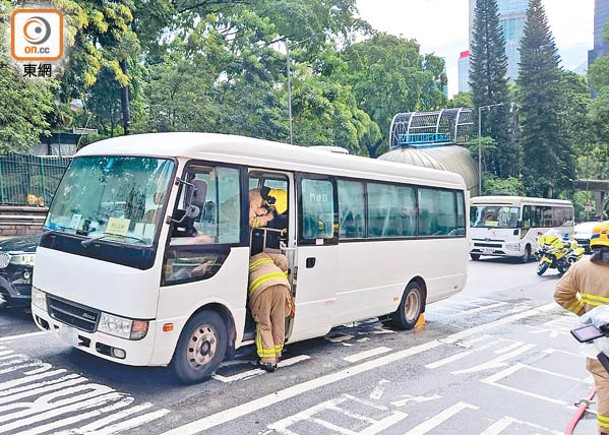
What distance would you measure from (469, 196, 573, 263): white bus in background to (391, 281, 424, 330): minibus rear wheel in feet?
42.7

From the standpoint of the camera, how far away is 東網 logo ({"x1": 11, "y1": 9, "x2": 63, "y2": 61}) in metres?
12.4

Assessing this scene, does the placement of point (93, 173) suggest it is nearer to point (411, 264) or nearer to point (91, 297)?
point (91, 297)

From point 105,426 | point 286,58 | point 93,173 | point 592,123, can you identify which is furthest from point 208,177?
point 592,123

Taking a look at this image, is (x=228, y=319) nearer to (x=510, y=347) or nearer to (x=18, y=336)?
(x=18, y=336)

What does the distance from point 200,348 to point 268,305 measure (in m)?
0.85

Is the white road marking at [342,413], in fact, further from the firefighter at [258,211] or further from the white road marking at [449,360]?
the firefighter at [258,211]

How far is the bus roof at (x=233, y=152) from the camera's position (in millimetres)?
5438

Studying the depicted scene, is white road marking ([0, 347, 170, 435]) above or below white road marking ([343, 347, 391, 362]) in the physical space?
above

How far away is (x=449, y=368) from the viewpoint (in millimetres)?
6637

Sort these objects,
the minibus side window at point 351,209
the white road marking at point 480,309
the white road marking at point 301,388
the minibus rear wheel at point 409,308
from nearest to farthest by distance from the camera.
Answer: the white road marking at point 301,388 → the minibus side window at point 351,209 → the minibus rear wheel at point 409,308 → the white road marking at point 480,309

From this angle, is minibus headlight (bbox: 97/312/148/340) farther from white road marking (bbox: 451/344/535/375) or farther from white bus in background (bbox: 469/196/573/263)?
white bus in background (bbox: 469/196/573/263)

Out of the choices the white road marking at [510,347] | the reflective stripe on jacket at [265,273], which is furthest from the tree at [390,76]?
the reflective stripe on jacket at [265,273]

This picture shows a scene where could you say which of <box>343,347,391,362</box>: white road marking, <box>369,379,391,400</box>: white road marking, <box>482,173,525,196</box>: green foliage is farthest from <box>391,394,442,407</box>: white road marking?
<box>482,173,525,196</box>: green foliage

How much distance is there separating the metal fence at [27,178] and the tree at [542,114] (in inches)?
1606
